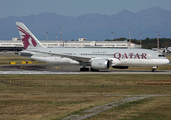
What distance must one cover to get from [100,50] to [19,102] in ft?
102

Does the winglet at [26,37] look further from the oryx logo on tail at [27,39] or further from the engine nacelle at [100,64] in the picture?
the engine nacelle at [100,64]

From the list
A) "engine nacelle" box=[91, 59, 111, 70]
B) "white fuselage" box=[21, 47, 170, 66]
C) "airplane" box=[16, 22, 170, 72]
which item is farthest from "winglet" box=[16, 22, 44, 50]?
"engine nacelle" box=[91, 59, 111, 70]

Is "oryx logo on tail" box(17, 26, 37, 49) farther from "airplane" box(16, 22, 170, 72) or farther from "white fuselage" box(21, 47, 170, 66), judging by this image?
"white fuselage" box(21, 47, 170, 66)

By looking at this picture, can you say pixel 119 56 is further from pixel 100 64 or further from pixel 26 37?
pixel 26 37

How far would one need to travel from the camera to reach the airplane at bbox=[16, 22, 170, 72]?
4906 centimetres

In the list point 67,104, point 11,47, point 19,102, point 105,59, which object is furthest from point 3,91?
point 11,47

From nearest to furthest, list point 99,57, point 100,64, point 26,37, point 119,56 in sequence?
1. point 100,64
2. point 119,56
3. point 99,57
4. point 26,37

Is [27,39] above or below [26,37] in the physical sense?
below

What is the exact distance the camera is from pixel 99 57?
51031 millimetres

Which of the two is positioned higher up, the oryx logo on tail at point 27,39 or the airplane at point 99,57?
the oryx logo on tail at point 27,39

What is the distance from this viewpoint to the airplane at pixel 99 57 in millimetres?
49062

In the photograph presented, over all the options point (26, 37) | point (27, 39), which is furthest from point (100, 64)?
point (26, 37)

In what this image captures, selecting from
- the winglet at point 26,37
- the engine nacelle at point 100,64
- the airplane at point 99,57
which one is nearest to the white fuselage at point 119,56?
the airplane at point 99,57

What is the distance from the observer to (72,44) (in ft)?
609
